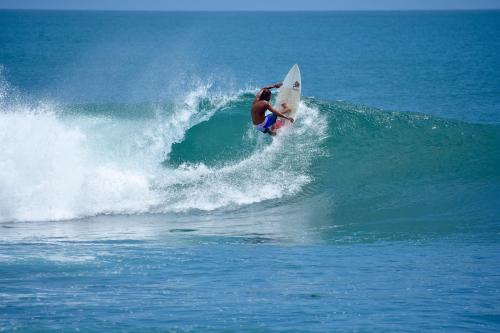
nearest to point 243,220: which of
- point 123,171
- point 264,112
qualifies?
point 264,112

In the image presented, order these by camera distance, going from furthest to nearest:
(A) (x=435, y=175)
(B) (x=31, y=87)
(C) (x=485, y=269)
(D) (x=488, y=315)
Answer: (B) (x=31, y=87) → (A) (x=435, y=175) → (C) (x=485, y=269) → (D) (x=488, y=315)

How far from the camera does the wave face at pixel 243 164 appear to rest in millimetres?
13891

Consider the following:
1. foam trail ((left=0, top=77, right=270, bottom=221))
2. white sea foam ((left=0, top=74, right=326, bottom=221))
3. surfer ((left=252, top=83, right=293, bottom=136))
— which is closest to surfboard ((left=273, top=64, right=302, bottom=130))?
surfer ((left=252, top=83, right=293, bottom=136))

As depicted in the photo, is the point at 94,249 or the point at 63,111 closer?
the point at 94,249

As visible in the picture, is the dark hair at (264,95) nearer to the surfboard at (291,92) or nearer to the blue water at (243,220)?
the surfboard at (291,92)

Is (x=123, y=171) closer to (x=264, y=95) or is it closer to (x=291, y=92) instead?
(x=264, y=95)

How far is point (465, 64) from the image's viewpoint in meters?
51.6

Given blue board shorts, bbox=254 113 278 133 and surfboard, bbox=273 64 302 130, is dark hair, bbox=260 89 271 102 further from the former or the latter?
surfboard, bbox=273 64 302 130

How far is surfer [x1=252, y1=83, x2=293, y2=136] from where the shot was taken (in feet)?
47.9

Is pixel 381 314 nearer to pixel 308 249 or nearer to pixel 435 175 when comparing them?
pixel 308 249

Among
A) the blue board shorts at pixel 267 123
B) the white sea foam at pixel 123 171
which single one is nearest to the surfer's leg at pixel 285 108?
the blue board shorts at pixel 267 123

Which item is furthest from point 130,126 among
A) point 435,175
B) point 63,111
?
point 435,175

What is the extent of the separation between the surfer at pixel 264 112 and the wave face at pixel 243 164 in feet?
3.23

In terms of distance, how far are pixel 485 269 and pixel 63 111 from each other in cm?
1515
